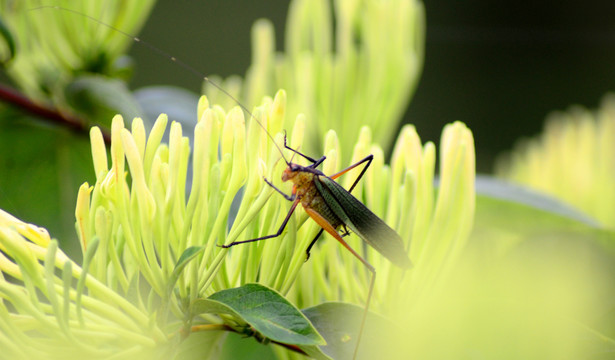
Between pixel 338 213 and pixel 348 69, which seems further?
pixel 348 69

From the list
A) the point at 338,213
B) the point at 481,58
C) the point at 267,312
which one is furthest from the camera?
the point at 481,58

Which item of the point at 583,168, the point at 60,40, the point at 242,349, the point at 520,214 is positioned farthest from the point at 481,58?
the point at 242,349

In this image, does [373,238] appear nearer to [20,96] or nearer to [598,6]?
[20,96]

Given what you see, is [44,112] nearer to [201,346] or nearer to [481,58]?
[201,346]

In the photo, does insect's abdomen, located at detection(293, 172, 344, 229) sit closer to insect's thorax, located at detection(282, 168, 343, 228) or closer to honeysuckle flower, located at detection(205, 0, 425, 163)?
insect's thorax, located at detection(282, 168, 343, 228)

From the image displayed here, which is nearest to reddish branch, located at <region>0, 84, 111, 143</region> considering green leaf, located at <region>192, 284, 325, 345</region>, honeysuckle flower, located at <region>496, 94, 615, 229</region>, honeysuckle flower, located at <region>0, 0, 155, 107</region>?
honeysuckle flower, located at <region>0, 0, 155, 107</region>

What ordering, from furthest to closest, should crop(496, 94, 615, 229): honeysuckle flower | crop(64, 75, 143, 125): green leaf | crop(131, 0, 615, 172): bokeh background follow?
1. crop(131, 0, 615, 172): bokeh background
2. crop(496, 94, 615, 229): honeysuckle flower
3. crop(64, 75, 143, 125): green leaf
